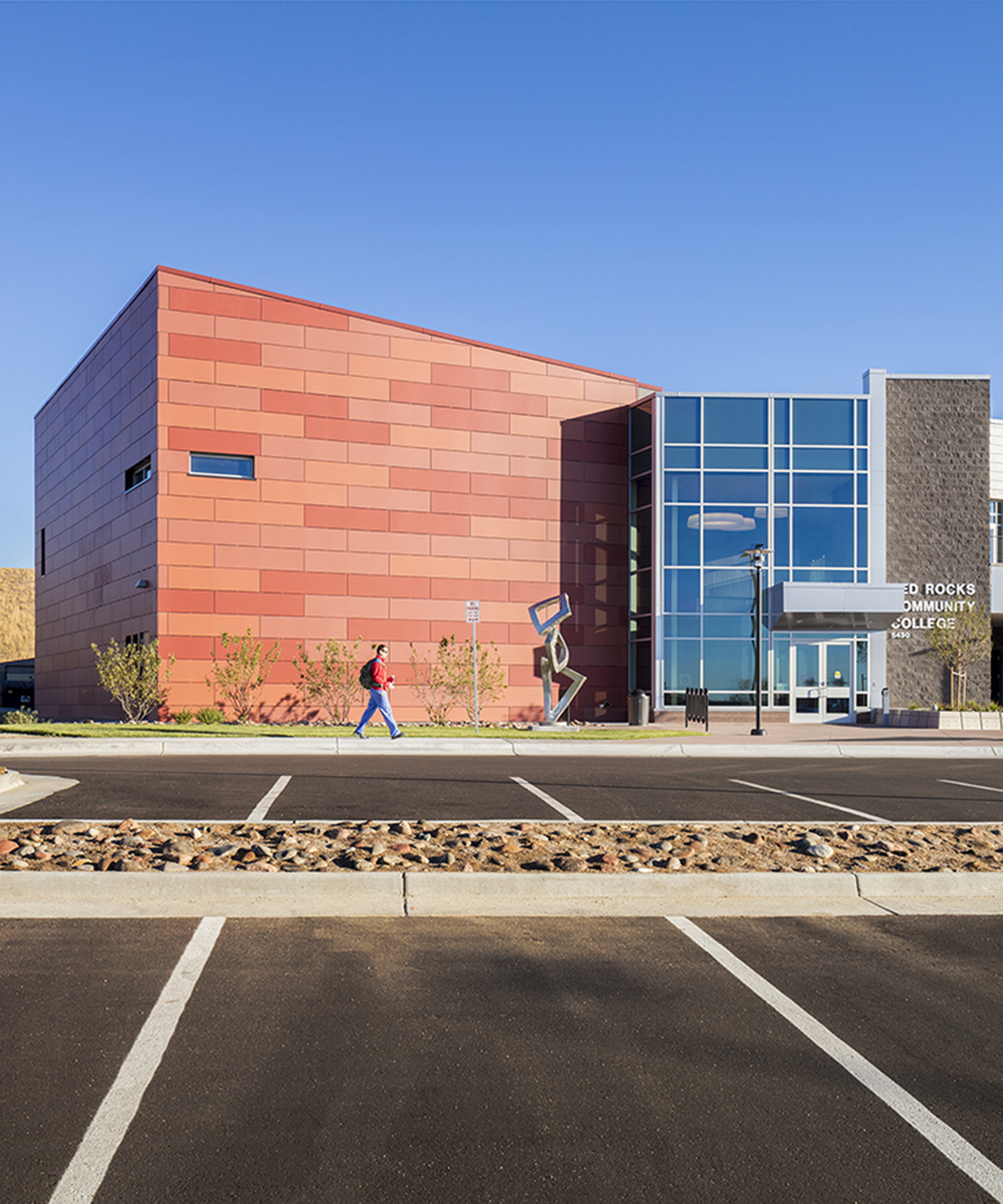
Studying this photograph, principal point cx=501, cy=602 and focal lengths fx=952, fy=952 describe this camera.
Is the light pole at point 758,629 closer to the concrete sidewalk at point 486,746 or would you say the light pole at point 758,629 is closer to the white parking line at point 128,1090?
the concrete sidewalk at point 486,746

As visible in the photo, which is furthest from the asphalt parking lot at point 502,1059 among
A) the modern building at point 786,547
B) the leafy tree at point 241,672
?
the modern building at point 786,547

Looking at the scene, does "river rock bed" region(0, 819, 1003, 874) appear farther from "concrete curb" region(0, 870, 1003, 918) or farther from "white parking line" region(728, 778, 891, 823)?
"white parking line" region(728, 778, 891, 823)

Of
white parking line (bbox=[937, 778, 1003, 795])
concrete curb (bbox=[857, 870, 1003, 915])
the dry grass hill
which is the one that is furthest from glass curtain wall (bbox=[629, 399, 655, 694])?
the dry grass hill

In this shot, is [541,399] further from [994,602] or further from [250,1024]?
[250,1024]

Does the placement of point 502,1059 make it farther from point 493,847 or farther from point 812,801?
point 812,801

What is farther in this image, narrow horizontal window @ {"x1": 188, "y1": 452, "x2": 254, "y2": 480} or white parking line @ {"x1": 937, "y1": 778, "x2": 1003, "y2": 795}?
narrow horizontal window @ {"x1": 188, "y1": 452, "x2": 254, "y2": 480}

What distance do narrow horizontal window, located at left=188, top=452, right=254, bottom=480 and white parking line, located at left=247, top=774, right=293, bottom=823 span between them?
52.2ft

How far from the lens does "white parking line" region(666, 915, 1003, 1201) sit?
3.15 meters

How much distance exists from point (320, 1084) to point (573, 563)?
88.2 feet

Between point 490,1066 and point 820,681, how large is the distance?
28.0 metres

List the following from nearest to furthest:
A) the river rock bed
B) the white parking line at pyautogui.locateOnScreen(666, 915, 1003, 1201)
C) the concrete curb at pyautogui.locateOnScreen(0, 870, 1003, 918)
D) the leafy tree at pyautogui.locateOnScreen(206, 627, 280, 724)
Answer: the white parking line at pyautogui.locateOnScreen(666, 915, 1003, 1201)
the concrete curb at pyautogui.locateOnScreen(0, 870, 1003, 918)
the river rock bed
the leafy tree at pyautogui.locateOnScreen(206, 627, 280, 724)

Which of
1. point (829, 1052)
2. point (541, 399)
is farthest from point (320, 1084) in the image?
point (541, 399)

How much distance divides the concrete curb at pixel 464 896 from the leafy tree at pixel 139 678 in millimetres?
19950

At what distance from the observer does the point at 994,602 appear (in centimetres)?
3253
